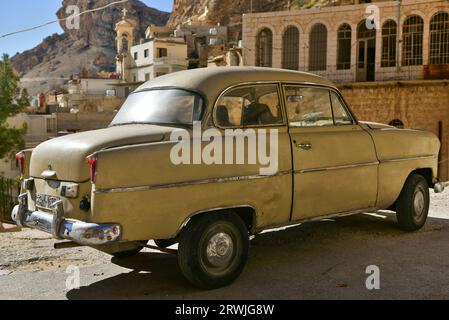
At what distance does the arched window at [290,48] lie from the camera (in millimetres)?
26375

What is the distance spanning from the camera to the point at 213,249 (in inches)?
176

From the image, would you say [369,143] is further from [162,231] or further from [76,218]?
[76,218]

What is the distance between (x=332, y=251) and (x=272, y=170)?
→ 1.48 metres

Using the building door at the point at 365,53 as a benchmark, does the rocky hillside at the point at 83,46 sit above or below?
above

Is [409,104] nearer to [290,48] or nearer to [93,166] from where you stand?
[290,48]

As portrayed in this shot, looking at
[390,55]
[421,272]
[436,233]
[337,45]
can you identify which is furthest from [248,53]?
[421,272]

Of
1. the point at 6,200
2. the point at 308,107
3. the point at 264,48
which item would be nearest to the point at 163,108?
the point at 308,107

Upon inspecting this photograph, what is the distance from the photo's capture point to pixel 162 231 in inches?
166

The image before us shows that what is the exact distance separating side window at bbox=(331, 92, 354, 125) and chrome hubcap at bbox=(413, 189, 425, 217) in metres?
1.52

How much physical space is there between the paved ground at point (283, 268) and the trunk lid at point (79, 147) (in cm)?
106

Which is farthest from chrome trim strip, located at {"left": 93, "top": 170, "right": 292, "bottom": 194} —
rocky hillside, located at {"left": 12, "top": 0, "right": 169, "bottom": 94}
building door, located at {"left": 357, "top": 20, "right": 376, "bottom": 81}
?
rocky hillside, located at {"left": 12, "top": 0, "right": 169, "bottom": 94}

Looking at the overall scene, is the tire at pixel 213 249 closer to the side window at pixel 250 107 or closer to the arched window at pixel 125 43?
the side window at pixel 250 107

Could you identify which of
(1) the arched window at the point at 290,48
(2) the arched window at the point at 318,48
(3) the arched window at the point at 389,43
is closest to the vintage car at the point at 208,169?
(3) the arched window at the point at 389,43

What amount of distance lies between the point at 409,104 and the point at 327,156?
63.3ft
